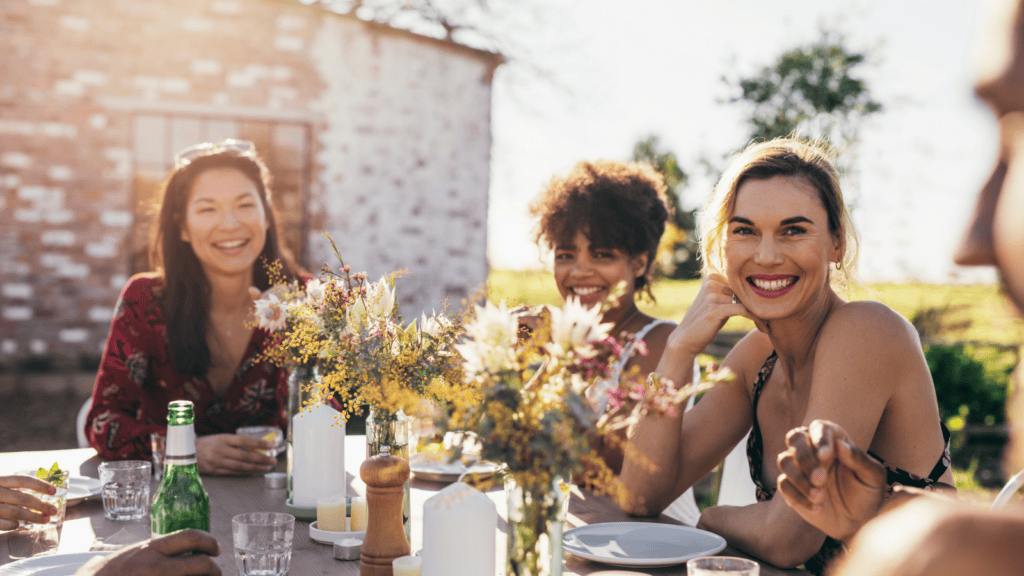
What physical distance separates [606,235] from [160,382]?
70.2 inches

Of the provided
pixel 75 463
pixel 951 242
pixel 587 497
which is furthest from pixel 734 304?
pixel 75 463

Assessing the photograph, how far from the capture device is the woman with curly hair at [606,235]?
122 inches

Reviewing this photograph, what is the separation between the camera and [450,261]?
30.3 feet

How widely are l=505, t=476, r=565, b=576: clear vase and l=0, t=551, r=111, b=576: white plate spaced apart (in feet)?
2.81

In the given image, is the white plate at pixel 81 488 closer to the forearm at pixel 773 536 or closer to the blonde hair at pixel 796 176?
the forearm at pixel 773 536

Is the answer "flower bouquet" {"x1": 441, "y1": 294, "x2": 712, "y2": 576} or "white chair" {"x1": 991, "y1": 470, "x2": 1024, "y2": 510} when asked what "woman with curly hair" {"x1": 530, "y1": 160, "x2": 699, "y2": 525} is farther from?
"flower bouquet" {"x1": 441, "y1": 294, "x2": 712, "y2": 576}

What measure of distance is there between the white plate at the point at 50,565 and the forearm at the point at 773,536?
4.48 ft

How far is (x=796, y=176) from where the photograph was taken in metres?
2.25

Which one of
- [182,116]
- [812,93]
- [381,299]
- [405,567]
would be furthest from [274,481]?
[812,93]

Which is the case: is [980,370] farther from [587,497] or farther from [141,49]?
[141,49]

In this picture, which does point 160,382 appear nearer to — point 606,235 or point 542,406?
point 606,235

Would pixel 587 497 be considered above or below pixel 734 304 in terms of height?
below

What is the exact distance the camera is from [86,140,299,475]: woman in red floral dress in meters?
2.93

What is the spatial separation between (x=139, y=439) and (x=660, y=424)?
1.71m
